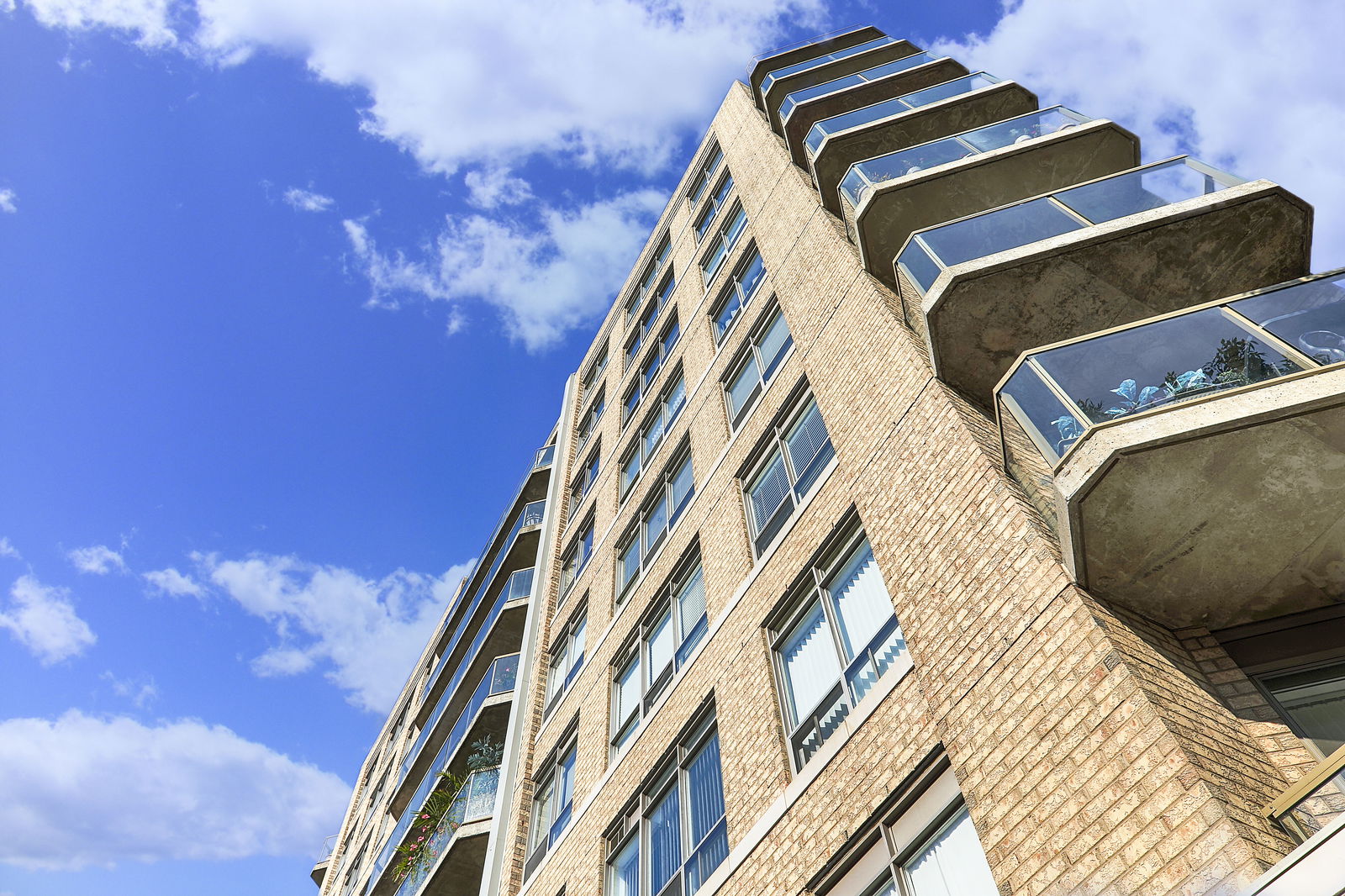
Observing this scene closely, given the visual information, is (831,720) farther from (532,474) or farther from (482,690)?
(532,474)

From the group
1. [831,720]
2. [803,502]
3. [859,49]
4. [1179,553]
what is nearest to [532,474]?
[859,49]

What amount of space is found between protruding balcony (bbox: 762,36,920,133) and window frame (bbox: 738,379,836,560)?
26.3 ft

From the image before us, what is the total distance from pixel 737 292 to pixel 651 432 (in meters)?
3.42

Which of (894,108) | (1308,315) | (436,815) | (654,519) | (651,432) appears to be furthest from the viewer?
(651,432)

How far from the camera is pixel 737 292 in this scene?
18297 mm

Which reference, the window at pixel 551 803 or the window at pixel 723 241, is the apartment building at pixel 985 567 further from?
the window at pixel 723 241

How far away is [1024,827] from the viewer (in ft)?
17.1

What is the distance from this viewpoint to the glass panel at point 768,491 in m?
11.7

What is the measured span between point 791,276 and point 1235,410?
8.87 m

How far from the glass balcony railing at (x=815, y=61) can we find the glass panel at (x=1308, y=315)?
1449 centimetres

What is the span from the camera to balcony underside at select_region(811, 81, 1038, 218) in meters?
13.5

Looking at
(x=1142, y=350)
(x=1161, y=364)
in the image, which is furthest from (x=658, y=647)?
(x=1161, y=364)

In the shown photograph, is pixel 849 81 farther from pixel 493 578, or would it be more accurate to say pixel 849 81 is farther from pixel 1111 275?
pixel 493 578

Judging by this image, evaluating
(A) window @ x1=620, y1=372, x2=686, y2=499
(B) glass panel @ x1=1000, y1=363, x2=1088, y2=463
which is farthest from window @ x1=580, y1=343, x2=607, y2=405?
(B) glass panel @ x1=1000, y1=363, x2=1088, y2=463
